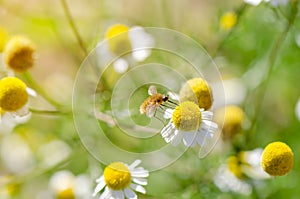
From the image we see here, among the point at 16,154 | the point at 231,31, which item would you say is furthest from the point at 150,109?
the point at 16,154

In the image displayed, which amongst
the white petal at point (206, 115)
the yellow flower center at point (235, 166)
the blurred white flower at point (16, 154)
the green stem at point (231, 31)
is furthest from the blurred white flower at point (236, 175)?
the blurred white flower at point (16, 154)

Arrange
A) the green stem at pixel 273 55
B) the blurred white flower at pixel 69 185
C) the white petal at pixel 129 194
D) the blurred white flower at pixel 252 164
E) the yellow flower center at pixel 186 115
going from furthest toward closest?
the blurred white flower at pixel 69 185 → the blurred white flower at pixel 252 164 → the green stem at pixel 273 55 → the white petal at pixel 129 194 → the yellow flower center at pixel 186 115

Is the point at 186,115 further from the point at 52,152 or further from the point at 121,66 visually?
the point at 52,152

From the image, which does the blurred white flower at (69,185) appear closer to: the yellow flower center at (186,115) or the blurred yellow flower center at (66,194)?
the blurred yellow flower center at (66,194)

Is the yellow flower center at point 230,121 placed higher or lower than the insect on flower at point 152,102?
higher

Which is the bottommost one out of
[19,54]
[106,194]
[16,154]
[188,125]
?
[106,194]
